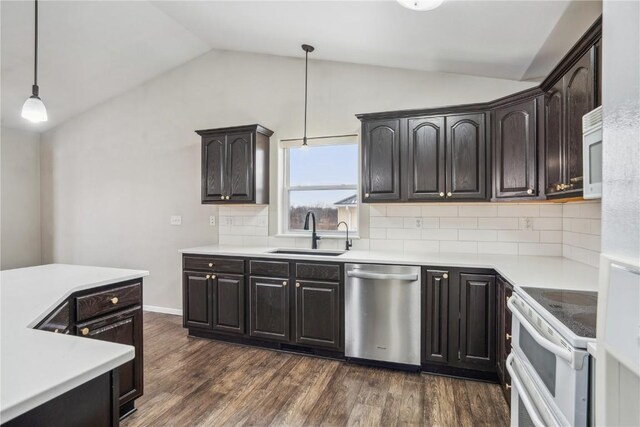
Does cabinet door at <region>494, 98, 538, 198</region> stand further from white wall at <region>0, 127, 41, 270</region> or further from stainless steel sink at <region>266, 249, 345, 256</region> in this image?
white wall at <region>0, 127, 41, 270</region>

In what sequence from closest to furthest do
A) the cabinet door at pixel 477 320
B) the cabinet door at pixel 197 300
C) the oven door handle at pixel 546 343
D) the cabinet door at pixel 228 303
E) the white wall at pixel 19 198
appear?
the oven door handle at pixel 546 343
the cabinet door at pixel 477 320
the cabinet door at pixel 228 303
the cabinet door at pixel 197 300
the white wall at pixel 19 198

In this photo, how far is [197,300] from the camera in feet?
11.1

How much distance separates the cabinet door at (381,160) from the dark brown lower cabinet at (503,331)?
3.84 feet

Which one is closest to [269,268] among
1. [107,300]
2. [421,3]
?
[107,300]

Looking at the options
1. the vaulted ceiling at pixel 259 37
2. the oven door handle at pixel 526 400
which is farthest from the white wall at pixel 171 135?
the oven door handle at pixel 526 400

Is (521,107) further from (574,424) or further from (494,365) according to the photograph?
(574,424)

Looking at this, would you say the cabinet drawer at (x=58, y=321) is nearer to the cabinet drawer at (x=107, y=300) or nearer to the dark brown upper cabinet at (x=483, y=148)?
the cabinet drawer at (x=107, y=300)

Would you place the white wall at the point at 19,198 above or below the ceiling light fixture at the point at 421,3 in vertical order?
below

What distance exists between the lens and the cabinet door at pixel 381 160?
309 centimetres

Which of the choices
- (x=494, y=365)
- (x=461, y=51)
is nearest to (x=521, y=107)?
(x=461, y=51)

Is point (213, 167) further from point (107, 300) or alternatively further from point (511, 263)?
point (511, 263)

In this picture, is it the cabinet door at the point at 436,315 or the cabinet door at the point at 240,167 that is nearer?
the cabinet door at the point at 436,315

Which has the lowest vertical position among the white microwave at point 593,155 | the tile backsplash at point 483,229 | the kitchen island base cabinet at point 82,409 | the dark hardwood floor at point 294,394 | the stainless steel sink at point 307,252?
the dark hardwood floor at point 294,394

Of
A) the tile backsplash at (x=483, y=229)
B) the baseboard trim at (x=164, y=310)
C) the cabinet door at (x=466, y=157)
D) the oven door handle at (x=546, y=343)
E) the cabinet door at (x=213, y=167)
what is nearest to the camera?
the oven door handle at (x=546, y=343)
